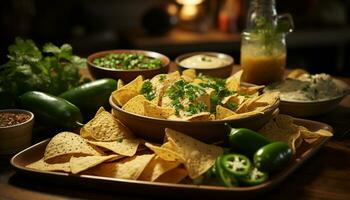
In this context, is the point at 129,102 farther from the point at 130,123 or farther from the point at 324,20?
the point at 324,20

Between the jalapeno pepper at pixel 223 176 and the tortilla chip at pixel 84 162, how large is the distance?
32 cm

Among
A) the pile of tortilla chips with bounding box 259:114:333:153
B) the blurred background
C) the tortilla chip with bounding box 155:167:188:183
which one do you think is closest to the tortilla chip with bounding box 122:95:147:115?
the tortilla chip with bounding box 155:167:188:183

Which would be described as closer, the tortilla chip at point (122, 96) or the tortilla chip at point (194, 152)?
the tortilla chip at point (194, 152)

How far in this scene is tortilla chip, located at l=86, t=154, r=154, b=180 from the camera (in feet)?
4.59

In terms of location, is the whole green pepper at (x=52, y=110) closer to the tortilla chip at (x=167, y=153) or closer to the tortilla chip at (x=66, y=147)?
the tortilla chip at (x=66, y=147)

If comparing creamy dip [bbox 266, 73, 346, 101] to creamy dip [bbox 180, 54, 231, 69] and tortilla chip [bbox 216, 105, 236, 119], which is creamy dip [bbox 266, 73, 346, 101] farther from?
tortilla chip [bbox 216, 105, 236, 119]

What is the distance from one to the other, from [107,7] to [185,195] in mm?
4437

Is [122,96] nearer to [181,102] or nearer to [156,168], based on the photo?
[181,102]

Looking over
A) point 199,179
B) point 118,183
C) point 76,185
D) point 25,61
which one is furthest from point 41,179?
point 25,61

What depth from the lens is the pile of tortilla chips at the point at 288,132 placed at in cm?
158

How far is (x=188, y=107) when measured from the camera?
1.61m

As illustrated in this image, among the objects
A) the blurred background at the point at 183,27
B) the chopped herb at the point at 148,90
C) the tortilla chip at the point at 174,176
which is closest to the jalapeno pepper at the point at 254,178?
the tortilla chip at the point at 174,176

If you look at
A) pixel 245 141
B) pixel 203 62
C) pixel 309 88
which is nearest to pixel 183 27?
pixel 203 62

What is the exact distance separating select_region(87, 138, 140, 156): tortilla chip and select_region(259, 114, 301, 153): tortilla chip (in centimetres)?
41
